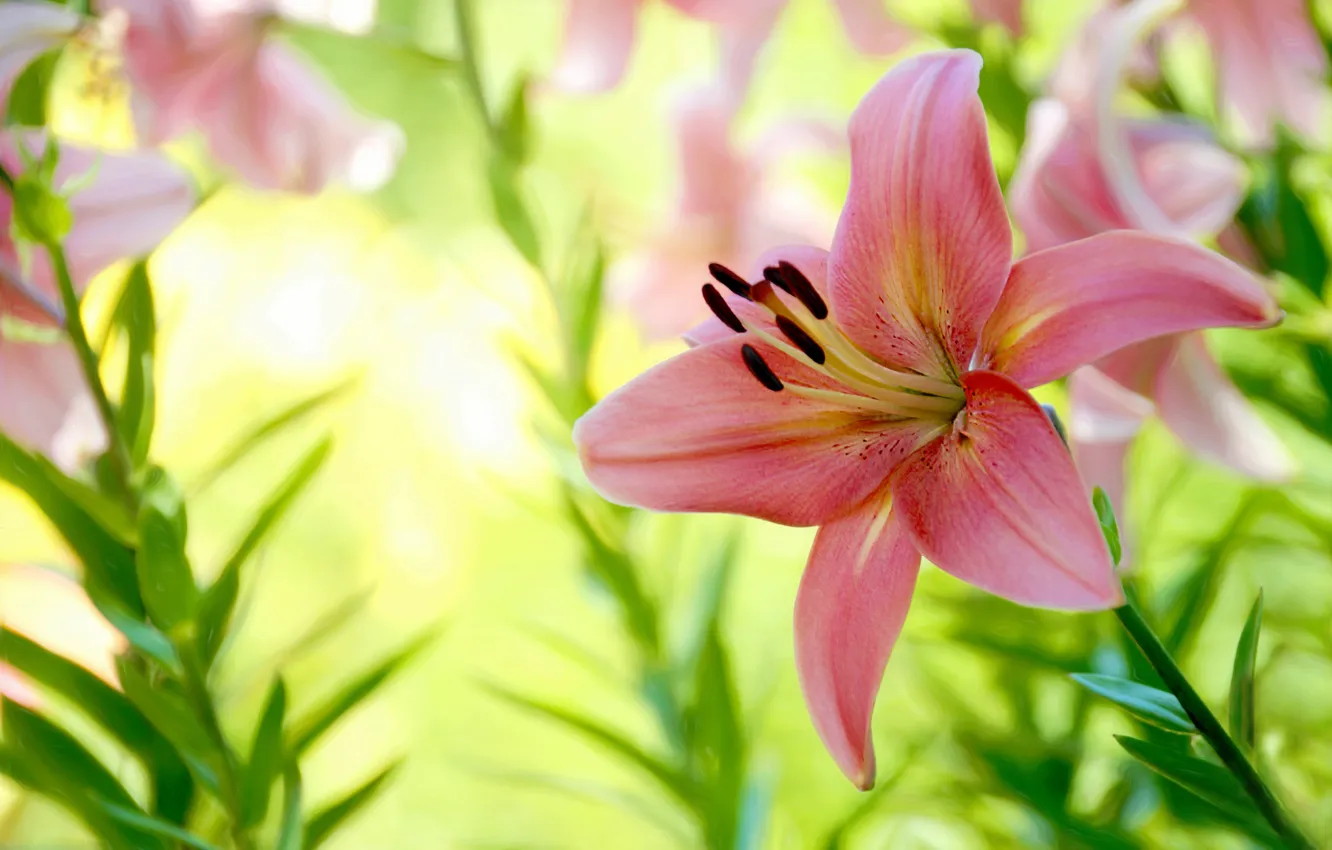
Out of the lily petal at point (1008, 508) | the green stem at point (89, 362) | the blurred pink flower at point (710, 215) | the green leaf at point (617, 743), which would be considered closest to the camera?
the lily petal at point (1008, 508)

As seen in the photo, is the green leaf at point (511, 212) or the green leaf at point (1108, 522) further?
the green leaf at point (511, 212)

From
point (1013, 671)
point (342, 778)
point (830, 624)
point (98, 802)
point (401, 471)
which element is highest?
point (830, 624)

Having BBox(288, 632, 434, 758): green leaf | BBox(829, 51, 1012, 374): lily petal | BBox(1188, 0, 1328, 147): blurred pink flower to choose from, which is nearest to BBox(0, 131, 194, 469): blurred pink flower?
BBox(288, 632, 434, 758): green leaf

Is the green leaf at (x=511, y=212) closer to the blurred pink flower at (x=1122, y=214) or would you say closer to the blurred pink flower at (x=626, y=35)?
the blurred pink flower at (x=626, y=35)

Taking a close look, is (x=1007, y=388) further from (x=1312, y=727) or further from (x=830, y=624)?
(x=1312, y=727)

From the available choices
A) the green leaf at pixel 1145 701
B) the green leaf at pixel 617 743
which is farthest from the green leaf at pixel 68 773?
the green leaf at pixel 1145 701

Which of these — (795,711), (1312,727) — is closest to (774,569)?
(795,711)

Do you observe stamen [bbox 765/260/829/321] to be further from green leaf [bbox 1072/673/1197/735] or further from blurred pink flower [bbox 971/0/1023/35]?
blurred pink flower [bbox 971/0/1023/35]
